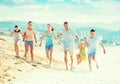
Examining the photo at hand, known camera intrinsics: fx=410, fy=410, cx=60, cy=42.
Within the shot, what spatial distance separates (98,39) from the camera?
19.8 meters

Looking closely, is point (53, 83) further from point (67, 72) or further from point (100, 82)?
point (67, 72)

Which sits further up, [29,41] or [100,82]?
[29,41]

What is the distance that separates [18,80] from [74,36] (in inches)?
182

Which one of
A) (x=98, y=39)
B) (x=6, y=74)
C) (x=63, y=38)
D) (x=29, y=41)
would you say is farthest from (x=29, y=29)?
(x=6, y=74)

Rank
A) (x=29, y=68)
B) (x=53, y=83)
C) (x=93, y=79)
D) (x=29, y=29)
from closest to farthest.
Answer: (x=53, y=83)
(x=93, y=79)
(x=29, y=68)
(x=29, y=29)

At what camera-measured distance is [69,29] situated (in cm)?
1964

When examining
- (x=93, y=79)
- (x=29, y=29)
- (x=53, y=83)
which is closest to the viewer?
(x=53, y=83)

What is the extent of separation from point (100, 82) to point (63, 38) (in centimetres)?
414

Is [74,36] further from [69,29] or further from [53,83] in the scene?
[53,83]

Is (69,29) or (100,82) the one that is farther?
(69,29)

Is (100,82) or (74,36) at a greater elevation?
(74,36)

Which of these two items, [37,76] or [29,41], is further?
[29,41]

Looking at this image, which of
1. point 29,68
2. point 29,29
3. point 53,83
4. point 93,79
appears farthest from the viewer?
point 29,29

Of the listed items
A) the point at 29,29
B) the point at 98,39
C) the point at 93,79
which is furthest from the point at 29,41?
the point at 93,79
